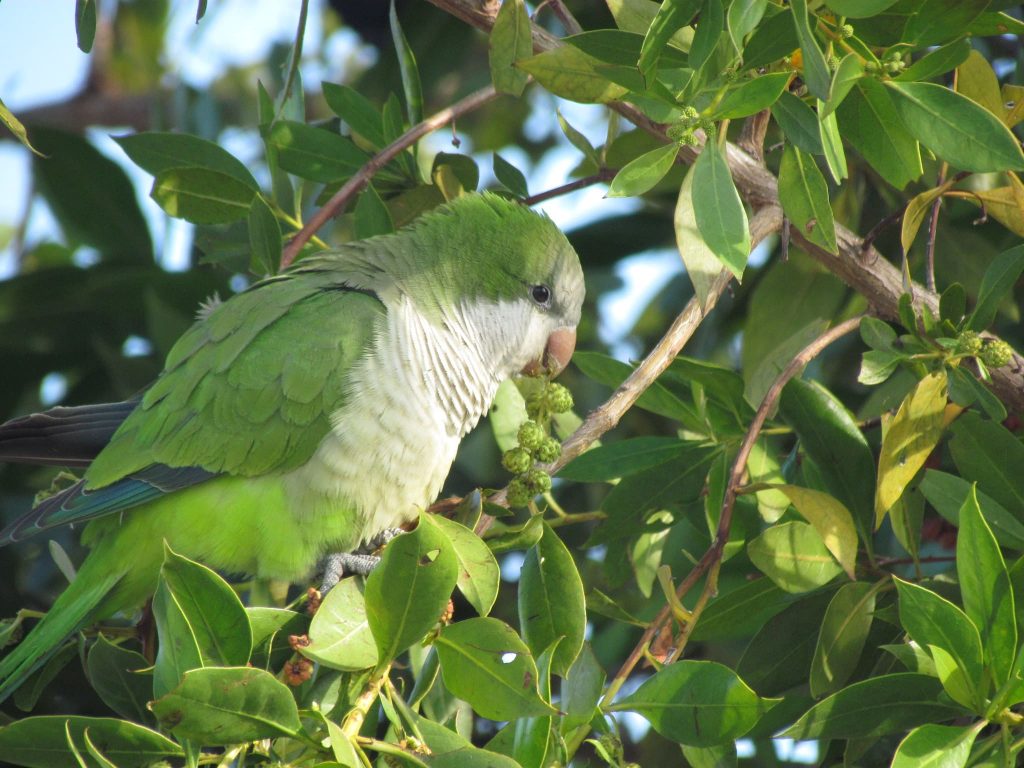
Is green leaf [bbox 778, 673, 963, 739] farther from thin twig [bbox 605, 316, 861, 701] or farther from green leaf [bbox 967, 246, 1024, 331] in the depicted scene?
green leaf [bbox 967, 246, 1024, 331]

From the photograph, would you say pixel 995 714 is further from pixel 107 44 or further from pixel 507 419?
pixel 107 44

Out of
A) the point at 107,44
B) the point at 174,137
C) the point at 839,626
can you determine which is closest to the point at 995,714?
the point at 839,626

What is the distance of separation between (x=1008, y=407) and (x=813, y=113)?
87 cm

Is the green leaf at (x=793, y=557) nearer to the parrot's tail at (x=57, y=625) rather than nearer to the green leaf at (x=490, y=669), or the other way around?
the green leaf at (x=490, y=669)

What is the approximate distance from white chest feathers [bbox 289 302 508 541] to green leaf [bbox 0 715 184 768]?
915mm

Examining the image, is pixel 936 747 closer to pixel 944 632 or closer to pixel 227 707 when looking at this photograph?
pixel 944 632

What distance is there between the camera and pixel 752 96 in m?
1.70

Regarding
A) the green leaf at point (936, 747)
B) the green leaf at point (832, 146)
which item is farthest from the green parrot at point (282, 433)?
the green leaf at point (936, 747)

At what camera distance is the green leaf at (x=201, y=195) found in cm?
245

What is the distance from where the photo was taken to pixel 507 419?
8.48 ft

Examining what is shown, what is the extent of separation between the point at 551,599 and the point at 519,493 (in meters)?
0.29

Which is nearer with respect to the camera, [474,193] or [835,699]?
[835,699]

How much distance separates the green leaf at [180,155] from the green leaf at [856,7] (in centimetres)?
144

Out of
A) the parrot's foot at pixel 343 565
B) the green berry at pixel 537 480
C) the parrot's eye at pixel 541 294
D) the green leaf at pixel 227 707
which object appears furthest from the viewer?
the parrot's eye at pixel 541 294
